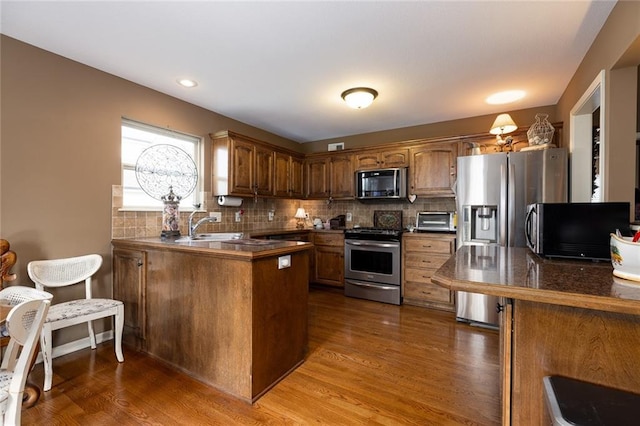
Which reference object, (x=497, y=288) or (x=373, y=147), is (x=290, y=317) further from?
(x=373, y=147)

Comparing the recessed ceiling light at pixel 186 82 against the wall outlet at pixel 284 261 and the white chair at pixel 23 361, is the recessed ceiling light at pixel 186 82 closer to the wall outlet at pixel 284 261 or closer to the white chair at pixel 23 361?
the wall outlet at pixel 284 261

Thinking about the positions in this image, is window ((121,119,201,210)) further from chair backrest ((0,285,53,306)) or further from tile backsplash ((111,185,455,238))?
chair backrest ((0,285,53,306))

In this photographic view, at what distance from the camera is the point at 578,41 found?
2.10 meters

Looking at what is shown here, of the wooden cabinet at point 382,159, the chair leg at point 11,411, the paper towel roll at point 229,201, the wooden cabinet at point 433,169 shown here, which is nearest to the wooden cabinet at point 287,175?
the paper towel roll at point 229,201

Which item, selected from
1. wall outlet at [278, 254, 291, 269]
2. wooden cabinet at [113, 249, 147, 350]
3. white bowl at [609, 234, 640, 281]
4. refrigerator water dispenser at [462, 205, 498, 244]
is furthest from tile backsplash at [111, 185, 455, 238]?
white bowl at [609, 234, 640, 281]

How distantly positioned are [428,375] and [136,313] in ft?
7.97

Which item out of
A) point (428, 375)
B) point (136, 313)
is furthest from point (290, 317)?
point (136, 313)

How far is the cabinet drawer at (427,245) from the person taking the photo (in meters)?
3.40

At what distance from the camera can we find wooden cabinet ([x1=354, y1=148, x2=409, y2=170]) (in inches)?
157

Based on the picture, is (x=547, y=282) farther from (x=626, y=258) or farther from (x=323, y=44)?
(x=323, y=44)

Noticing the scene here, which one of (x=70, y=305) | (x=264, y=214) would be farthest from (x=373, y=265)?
(x=70, y=305)

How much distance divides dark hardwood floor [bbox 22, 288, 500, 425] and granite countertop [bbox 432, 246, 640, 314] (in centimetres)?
102

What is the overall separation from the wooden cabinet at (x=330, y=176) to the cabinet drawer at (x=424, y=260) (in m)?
1.29

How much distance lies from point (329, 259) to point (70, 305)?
296cm
